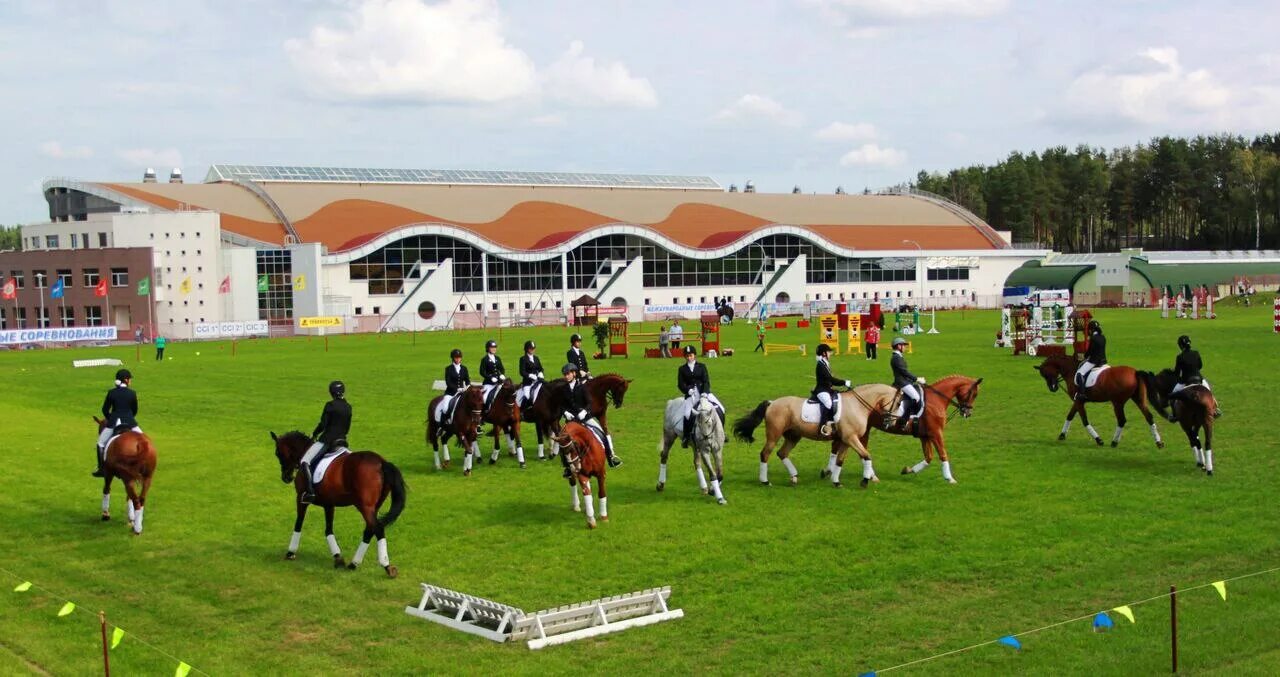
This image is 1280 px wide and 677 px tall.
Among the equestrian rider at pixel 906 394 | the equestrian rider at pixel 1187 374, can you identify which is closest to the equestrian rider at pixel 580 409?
the equestrian rider at pixel 906 394

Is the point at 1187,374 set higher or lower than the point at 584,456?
higher

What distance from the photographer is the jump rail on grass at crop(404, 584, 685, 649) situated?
12.5m

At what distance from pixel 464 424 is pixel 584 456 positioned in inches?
225

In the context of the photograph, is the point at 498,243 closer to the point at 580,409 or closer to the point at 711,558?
the point at 580,409

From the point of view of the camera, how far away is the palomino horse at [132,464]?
18047 millimetres

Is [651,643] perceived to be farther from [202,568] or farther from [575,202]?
[575,202]

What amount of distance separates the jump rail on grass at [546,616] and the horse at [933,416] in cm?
810

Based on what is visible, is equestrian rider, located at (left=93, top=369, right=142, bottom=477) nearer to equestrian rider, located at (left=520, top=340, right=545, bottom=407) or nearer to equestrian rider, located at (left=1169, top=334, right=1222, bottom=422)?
equestrian rider, located at (left=520, top=340, right=545, bottom=407)

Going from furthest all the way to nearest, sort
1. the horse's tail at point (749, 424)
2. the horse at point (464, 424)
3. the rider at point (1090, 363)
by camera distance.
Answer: the rider at point (1090, 363) < the horse at point (464, 424) < the horse's tail at point (749, 424)

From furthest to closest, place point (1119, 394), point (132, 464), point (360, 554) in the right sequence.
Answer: point (1119, 394), point (132, 464), point (360, 554)

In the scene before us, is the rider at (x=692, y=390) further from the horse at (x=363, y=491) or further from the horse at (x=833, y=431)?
the horse at (x=363, y=491)

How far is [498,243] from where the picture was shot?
9544cm

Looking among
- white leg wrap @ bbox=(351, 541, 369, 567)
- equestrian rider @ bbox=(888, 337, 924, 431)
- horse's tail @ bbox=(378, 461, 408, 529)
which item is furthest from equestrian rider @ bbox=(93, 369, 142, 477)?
equestrian rider @ bbox=(888, 337, 924, 431)

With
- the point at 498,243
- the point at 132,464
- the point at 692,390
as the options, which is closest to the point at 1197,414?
the point at 692,390
